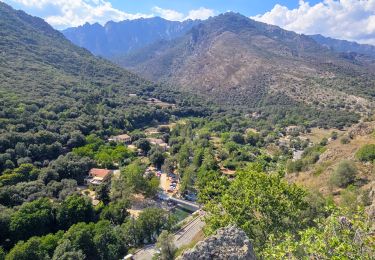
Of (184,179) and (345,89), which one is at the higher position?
(345,89)

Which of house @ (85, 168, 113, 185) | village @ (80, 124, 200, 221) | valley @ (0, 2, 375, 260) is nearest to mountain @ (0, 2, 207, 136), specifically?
valley @ (0, 2, 375, 260)

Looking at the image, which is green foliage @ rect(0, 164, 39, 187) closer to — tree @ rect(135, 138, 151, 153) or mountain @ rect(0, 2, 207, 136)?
mountain @ rect(0, 2, 207, 136)

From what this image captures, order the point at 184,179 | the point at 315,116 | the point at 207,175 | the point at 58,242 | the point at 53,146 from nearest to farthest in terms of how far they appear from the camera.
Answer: the point at 58,242
the point at 207,175
the point at 184,179
the point at 53,146
the point at 315,116

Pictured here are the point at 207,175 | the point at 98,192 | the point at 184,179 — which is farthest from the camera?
the point at 184,179

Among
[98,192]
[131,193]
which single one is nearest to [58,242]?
[98,192]

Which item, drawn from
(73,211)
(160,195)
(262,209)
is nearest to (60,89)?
(160,195)

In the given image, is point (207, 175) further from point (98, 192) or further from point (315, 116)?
point (315, 116)

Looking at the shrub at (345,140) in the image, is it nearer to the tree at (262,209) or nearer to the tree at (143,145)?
the tree at (262,209)
